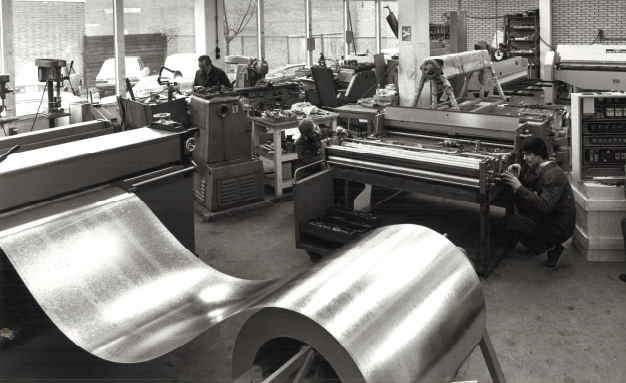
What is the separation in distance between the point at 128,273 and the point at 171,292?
0.24 metres

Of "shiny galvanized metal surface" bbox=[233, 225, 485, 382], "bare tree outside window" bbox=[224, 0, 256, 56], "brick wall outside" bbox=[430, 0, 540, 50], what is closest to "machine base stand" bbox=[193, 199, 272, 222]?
"shiny galvanized metal surface" bbox=[233, 225, 485, 382]

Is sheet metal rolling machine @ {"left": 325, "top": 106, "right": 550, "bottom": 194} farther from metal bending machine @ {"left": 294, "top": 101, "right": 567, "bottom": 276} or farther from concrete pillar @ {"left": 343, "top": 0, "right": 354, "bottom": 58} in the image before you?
concrete pillar @ {"left": 343, "top": 0, "right": 354, "bottom": 58}

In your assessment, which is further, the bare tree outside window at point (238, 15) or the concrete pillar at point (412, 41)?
the bare tree outside window at point (238, 15)

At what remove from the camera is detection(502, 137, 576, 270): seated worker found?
4.40 metres

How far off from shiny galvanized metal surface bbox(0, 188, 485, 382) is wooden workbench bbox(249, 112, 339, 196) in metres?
3.02

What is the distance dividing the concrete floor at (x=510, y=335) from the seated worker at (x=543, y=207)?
0.21 metres

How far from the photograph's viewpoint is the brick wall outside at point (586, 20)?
47.0 ft

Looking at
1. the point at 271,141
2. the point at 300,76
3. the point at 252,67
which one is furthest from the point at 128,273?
the point at 300,76

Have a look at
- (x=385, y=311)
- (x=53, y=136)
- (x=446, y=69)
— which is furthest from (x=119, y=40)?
(x=385, y=311)

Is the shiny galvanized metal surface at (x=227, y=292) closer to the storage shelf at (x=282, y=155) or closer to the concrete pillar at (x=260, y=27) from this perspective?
the storage shelf at (x=282, y=155)

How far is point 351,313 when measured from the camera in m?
1.94

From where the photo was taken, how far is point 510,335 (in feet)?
11.8

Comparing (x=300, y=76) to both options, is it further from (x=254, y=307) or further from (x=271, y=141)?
(x=254, y=307)

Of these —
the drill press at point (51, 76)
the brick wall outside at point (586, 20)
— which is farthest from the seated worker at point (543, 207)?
the brick wall outside at point (586, 20)
